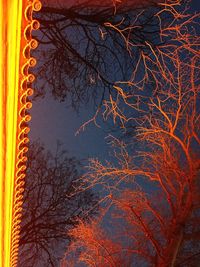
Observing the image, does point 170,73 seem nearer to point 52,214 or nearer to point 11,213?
point 11,213

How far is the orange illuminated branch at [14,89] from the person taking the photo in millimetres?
2402

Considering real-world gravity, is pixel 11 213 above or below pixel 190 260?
above

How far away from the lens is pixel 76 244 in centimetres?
882

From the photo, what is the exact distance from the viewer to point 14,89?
114 inches

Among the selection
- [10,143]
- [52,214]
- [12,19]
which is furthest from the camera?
[52,214]

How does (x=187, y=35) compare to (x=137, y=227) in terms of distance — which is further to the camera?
→ (x=137, y=227)

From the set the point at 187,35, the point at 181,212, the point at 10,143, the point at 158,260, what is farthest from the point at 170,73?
the point at 10,143

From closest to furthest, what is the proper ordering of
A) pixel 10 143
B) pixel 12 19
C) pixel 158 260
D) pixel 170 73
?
pixel 12 19 < pixel 10 143 < pixel 170 73 < pixel 158 260

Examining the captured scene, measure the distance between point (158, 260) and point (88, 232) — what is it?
175 centimetres

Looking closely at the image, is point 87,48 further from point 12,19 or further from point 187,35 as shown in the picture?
point 12,19

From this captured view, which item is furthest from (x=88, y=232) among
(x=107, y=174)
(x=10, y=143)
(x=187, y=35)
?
(x=10, y=143)

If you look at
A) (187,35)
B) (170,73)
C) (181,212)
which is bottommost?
(181,212)

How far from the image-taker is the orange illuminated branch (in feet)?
7.88

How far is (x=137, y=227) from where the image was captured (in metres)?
8.79
